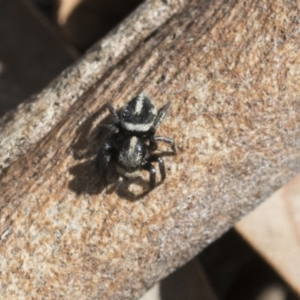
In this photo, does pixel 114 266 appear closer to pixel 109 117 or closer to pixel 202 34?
pixel 109 117

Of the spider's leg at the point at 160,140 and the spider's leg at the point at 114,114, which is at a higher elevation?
the spider's leg at the point at 114,114

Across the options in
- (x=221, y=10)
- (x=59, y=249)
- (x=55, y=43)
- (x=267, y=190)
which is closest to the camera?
(x=59, y=249)

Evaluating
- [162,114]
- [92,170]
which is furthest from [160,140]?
[92,170]

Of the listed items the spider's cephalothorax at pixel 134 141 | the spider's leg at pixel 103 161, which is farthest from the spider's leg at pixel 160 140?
the spider's leg at pixel 103 161

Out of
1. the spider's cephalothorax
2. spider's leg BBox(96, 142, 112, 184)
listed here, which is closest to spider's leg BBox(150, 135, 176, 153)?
the spider's cephalothorax

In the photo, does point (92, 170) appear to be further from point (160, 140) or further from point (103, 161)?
point (160, 140)

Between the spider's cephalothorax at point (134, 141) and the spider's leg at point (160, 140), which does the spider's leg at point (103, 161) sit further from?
the spider's leg at point (160, 140)

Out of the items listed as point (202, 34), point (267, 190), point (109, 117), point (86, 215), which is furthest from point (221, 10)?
point (86, 215)
